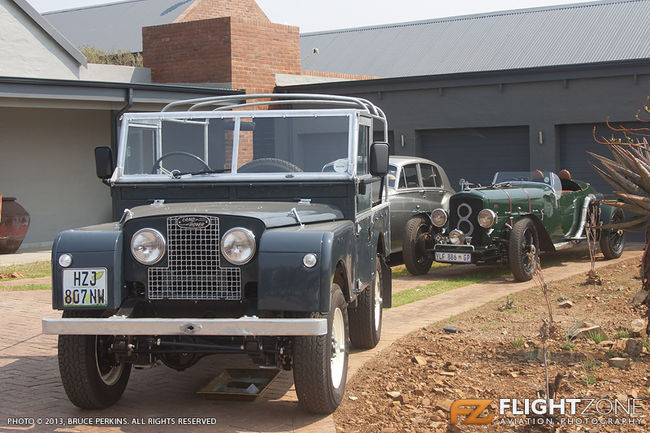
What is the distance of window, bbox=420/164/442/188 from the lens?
14031 millimetres

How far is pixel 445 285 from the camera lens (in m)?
11.8

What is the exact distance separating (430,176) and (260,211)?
876cm

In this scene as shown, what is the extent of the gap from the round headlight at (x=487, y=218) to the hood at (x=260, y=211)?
604 cm

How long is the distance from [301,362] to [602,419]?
76.2 inches

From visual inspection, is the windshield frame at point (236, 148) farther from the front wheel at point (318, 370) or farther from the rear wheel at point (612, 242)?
the rear wheel at point (612, 242)

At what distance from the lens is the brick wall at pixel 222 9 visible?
29.7 m

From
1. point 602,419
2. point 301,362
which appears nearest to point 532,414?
point 602,419

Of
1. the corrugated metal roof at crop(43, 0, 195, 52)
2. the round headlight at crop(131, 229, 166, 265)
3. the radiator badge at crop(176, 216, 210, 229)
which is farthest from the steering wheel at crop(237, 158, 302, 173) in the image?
the corrugated metal roof at crop(43, 0, 195, 52)

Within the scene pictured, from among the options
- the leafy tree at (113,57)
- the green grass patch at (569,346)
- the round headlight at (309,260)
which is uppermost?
the leafy tree at (113,57)

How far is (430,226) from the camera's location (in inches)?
526

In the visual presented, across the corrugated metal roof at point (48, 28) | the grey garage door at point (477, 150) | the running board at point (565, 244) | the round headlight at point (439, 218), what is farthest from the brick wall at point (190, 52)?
the running board at point (565, 244)

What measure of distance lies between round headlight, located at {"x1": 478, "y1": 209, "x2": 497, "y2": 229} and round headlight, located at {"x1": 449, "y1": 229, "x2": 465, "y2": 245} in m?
0.33

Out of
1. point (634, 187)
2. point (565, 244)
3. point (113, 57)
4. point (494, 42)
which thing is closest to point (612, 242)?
point (565, 244)

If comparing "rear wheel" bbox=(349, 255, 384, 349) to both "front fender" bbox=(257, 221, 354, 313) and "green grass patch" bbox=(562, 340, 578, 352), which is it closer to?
"green grass patch" bbox=(562, 340, 578, 352)
